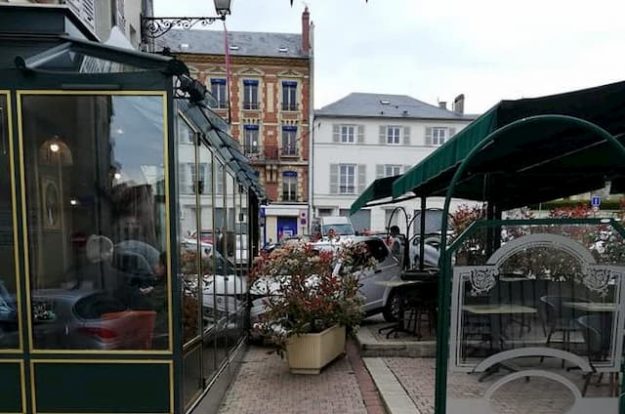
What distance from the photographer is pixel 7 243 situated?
3.23 metres

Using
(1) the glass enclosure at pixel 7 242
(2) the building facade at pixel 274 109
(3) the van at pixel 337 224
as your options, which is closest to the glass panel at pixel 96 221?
(1) the glass enclosure at pixel 7 242

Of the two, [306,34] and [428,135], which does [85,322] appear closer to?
[306,34]

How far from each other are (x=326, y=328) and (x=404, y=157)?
29.0 meters

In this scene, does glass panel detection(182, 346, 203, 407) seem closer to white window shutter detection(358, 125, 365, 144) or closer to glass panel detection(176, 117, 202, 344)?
glass panel detection(176, 117, 202, 344)

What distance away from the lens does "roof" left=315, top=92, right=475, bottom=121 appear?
109ft

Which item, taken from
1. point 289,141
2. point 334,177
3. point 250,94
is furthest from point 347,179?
point 250,94

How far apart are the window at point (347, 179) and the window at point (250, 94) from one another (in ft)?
24.1

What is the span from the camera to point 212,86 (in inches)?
1204

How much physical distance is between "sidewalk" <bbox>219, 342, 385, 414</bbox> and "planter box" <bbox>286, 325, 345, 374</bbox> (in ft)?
0.34

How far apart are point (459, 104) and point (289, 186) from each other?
14793 millimetres

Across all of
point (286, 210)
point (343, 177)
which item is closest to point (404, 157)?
point (343, 177)

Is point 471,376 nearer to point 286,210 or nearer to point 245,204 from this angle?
point 245,204

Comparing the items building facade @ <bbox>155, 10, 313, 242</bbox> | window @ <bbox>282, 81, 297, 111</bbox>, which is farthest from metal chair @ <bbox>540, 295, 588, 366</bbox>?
window @ <bbox>282, 81, 297, 111</bbox>

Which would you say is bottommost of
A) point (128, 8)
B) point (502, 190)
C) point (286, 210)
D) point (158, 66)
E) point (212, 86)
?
point (286, 210)
